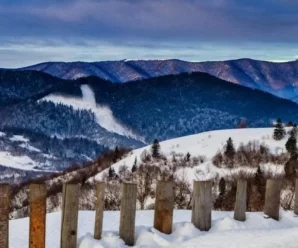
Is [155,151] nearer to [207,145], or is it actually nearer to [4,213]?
[207,145]

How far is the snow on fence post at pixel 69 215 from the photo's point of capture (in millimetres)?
5688

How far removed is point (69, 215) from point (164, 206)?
1.14 meters

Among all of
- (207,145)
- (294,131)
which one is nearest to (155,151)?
(207,145)

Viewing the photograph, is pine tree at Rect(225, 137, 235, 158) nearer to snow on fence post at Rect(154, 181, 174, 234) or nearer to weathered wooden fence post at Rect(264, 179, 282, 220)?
weathered wooden fence post at Rect(264, 179, 282, 220)

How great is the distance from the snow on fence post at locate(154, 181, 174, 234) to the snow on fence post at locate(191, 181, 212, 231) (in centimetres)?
38

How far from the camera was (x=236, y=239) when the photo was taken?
20.3 ft

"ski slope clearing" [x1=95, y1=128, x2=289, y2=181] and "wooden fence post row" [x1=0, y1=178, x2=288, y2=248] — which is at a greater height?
"wooden fence post row" [x1=0, y1=178, x2=288, y2=248]

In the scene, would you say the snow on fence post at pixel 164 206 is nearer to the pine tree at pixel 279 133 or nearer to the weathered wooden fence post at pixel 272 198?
the weathered wooden fence post at pixel 272 198

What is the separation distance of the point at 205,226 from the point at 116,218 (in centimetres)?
174

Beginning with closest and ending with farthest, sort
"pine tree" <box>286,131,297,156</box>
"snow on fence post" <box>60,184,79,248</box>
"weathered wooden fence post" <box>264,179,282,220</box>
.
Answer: "snow on fence post" <box>60,184,79,248</box> < "weathered wooden fence post" <box>264,179,282,220</box> < "pine tree" <box>286,131,297,156</box>

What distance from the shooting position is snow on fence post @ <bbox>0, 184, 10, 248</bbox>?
5355mm

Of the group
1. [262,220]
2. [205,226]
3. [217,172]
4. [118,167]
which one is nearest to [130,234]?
[205,226]

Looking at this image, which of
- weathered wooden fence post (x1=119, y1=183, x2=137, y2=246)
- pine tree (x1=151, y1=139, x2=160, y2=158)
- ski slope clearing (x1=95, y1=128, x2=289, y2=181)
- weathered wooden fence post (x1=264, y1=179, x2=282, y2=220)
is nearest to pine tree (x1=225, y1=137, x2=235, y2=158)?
ski slope clearing (x1=95, y1=128, x2=289, y2=181)

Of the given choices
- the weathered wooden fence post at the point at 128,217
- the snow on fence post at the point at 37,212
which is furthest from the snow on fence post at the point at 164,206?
the snow on fence post at the point at 37,212
